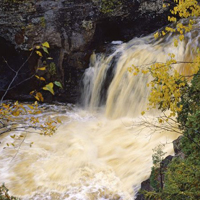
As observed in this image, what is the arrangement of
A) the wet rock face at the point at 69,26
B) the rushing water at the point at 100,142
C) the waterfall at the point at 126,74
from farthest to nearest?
the wet rock face at the point at 69,26
the waterfall at the point at 126,74
the rushing water at the point at 100,142

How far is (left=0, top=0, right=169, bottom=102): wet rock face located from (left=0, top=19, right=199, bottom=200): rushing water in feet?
1.99

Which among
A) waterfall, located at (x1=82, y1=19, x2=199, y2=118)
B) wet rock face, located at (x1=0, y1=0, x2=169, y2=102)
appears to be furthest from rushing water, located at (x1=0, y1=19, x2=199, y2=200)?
wet rock face, located at (x1=0, y1=0, x2=169, y2=102)

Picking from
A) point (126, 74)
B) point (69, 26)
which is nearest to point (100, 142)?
point (126, 74)

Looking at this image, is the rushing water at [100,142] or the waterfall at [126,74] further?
the waterfall at [126,74]

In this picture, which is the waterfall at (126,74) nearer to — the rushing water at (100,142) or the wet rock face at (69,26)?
the rushing water at (100,142)

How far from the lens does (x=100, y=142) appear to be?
692 cm

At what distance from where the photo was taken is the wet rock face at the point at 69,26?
9.28 meters

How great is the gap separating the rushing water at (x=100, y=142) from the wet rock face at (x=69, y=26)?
607 millimetres

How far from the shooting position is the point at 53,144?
6.86m

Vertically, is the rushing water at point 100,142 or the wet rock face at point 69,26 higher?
the wet rock face at point 69,26

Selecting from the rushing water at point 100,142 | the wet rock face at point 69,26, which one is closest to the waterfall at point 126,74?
the rushing water at point 100,142

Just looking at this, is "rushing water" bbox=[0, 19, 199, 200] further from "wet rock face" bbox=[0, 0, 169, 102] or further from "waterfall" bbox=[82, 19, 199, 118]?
"wet rock face" bbox=[0, 0, 169, 102]

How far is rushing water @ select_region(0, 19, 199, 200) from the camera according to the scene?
16.3 feet

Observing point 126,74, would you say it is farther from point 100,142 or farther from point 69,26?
point 69,26
